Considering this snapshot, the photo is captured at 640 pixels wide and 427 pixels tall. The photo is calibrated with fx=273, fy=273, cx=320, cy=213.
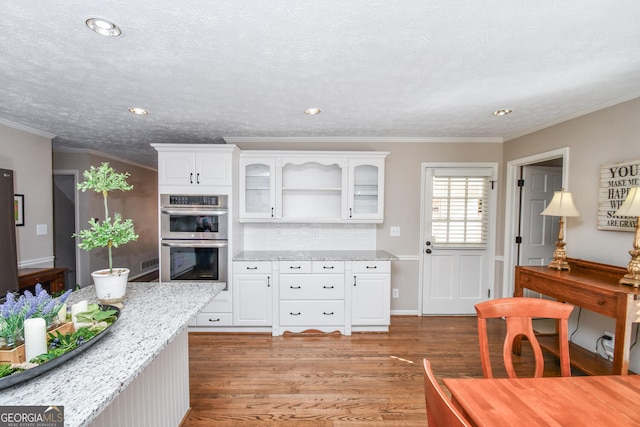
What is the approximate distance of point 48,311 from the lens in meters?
1.02

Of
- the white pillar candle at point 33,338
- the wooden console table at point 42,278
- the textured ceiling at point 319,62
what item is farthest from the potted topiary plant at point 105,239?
the wooden console table at point 42,278

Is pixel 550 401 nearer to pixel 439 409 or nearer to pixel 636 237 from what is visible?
pixel 439 409

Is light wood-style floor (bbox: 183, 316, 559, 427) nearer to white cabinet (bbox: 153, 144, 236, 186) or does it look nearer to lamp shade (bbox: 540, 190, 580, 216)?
lamp shade (bbox: 540, 190, 580, 216)

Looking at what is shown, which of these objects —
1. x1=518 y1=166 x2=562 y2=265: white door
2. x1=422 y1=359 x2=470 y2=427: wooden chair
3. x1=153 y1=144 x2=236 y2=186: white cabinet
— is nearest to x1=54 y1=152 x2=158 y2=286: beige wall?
x1=153 y1=144 x2=236 y2=186: white cabinet

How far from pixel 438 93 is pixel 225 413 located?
290 centimetres

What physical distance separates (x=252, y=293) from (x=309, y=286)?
664mm

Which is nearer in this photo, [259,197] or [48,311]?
[48,311]

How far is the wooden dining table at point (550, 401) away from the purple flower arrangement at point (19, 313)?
1.55 meters

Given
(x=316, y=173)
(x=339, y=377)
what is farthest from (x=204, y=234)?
(x=339, y=377)

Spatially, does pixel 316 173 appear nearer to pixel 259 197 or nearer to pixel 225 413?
pixel 259 197

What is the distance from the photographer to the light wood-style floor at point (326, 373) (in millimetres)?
1938

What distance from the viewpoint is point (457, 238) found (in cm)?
368

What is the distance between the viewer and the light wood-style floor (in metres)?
1.94

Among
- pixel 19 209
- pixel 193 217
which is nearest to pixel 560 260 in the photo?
pixel 193 217
